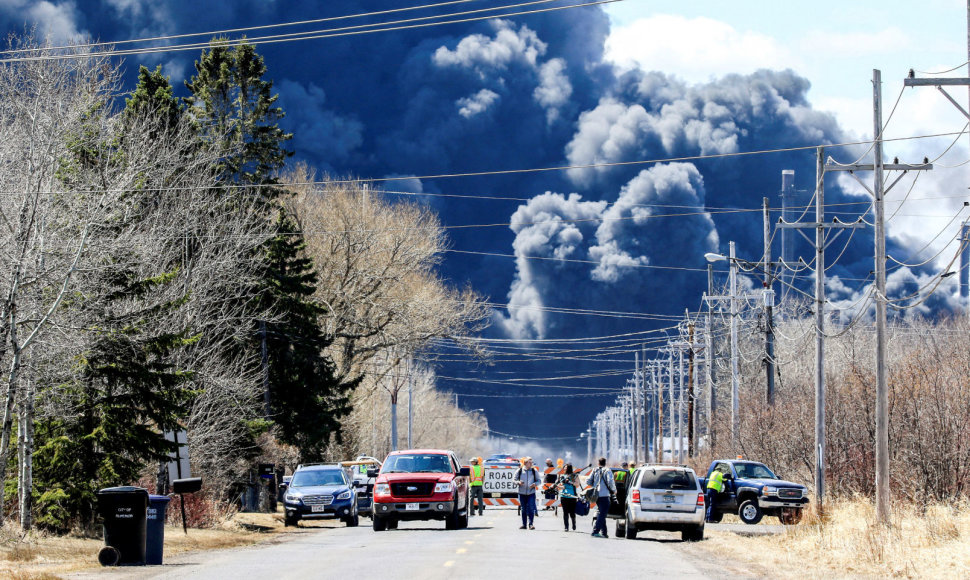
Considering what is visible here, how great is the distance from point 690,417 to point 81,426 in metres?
36.8

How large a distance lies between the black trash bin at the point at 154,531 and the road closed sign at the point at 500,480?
1020 inches

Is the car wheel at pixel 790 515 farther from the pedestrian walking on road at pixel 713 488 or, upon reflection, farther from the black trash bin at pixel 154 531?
the black trash bin at pixel 154 531

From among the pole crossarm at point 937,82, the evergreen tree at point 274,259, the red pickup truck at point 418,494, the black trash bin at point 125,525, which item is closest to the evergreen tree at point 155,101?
the evergreen tree at point 274,259

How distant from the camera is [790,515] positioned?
33719mm

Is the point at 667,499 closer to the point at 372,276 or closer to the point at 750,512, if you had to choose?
the point at 750,512

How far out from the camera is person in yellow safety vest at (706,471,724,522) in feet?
115

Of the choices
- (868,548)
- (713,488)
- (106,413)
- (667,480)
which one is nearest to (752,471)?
(713,488)

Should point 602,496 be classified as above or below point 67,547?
above

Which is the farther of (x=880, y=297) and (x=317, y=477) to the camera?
(x=317, y=477)

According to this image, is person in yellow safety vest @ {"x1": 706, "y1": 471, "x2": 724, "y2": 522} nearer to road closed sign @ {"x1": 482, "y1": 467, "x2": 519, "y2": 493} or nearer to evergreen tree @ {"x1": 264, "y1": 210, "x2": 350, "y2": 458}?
road closed sign @ {"x1": 482, "y1": 467, "x2": 519, "y2": 493}

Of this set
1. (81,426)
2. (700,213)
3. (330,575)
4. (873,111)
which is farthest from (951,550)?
(700,213)

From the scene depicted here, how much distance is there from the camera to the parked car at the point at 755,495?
3419 cm

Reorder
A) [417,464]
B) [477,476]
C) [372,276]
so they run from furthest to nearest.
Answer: [372,276]
[477,476]
[417,464]

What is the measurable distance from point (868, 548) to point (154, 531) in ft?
40.3
